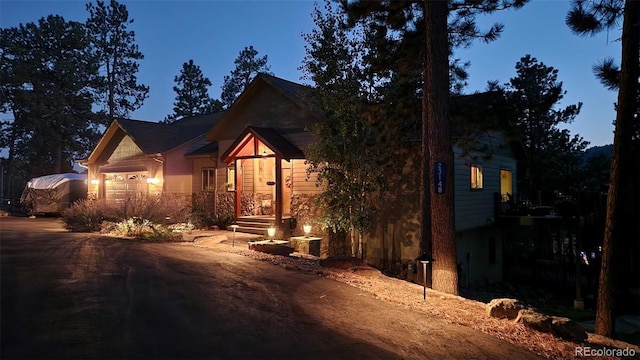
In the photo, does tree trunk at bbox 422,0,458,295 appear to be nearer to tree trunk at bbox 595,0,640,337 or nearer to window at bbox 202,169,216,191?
tree trunk at bbox 595,0,640,337

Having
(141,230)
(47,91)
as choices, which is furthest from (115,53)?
(141,230)

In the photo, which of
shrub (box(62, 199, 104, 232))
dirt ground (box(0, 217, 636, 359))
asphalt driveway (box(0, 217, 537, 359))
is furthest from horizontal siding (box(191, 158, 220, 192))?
asphalt driveway (box(0, 217, 537, 359))

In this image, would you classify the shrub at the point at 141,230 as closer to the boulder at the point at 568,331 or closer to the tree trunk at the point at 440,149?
the tree trunk at the point at 440,149

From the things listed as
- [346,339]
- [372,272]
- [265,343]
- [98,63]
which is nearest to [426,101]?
[372,272]

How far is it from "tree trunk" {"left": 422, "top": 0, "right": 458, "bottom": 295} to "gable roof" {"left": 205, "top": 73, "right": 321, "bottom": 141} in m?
6.05

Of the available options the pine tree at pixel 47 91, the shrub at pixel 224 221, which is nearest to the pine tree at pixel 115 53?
the pine tree at pixel 47 91

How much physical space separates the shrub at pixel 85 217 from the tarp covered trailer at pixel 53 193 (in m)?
10.1

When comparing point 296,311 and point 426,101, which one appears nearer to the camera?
point 296,311

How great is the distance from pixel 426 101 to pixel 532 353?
5.34m

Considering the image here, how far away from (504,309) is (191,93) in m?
43.0

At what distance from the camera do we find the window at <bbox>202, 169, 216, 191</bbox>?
19922 millimetres

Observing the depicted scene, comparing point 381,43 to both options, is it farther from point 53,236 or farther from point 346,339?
point 53,236

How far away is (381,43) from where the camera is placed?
11.3 m

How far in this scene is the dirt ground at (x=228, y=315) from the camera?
177 inches
